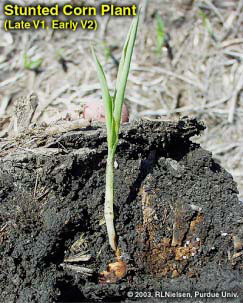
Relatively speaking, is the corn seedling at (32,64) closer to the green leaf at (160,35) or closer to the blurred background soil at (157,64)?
the blurred background soil at (157,64)

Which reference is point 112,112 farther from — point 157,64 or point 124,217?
point 157,64

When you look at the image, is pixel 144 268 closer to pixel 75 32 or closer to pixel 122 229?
pixel 122 229

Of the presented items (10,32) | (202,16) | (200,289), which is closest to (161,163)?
(200,289)

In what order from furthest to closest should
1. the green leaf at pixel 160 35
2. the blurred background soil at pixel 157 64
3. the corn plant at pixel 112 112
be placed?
the green leaf at pixel 160 35
the blurred background soil at pixel 157 64
the corn plant at pixel 112 112

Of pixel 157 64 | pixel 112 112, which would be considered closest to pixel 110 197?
pixel 112 112

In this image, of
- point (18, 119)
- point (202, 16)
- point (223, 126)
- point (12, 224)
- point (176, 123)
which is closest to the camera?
point (12, 224)

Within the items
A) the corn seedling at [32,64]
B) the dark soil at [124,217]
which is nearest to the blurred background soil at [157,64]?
Answer: the corn seedling at [32,64]
